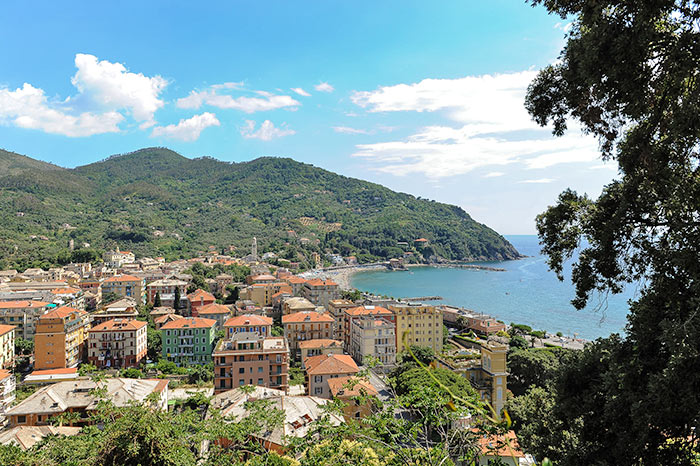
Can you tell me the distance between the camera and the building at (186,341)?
23359 millimetres

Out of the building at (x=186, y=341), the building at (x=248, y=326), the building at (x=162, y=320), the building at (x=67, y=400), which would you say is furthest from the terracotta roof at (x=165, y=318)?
the building at (x=67, y=400)

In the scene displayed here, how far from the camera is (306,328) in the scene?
2542 centimetres

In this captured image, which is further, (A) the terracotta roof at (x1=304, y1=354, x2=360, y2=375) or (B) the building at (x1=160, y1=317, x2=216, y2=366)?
(B) the building at (x1=160, y1=317, x2=216, y2=366)

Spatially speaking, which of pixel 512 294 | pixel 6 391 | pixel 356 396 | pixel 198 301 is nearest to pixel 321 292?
pixel 198 301

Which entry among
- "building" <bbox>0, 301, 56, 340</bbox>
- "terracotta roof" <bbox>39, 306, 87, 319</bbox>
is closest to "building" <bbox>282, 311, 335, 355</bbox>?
"terracotta roof" <bbox>39, 306, 87, 319</bbox>

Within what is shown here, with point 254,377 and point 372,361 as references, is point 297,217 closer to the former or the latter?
point 254,377

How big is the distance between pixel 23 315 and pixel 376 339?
2062 centimetres

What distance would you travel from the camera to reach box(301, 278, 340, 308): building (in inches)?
1420

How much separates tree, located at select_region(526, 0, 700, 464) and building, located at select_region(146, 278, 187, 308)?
32.9 metres

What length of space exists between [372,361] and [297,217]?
100323 mm

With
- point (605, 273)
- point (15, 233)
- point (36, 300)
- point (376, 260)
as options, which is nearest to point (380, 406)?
point (605, 273)

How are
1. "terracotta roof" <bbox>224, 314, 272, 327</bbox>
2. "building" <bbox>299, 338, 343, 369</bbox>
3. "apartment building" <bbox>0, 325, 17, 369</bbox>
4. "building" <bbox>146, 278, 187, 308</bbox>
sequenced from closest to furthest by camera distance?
"apartment building" <bbox>0, 325, 17, 369</bbox> < "building" <bbox>299, 338, 343, 369</bbox> < "terracotta roof" <bbox>224, 314, 272, 327</bbox> < "building" <bbox>146, 278, 187, 308</bbox>

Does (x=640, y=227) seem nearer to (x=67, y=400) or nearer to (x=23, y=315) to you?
(x=67, y=400)

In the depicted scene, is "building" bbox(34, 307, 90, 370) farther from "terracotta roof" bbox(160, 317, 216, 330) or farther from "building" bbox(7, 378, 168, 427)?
"building" bbox(7, 378, 168, 427)
